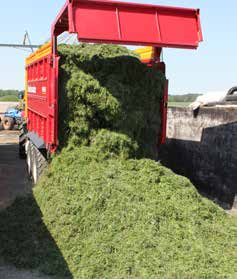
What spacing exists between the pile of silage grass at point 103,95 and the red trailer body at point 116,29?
0.67 ft

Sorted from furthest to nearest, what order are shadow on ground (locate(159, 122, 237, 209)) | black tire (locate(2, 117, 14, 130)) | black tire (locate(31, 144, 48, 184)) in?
black tire (locate(2, 117, 14, 130))
shadow on ground (locate(159, 122, 237, 209))
black tire (locate(31, 144, 48, 184))

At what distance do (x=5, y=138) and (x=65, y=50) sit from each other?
12127mm

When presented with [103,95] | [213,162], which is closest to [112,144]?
[103,95]

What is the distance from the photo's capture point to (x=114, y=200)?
5512mm

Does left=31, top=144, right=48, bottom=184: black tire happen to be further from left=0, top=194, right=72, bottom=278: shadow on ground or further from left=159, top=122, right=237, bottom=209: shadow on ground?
left=159, top=122, right=237, bottom=209: shadow on ground

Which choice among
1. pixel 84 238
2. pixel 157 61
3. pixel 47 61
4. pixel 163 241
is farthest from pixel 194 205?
pixel 47 61

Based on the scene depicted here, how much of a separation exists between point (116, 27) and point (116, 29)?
4 centimetres

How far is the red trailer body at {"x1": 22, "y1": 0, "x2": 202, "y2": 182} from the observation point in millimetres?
6152

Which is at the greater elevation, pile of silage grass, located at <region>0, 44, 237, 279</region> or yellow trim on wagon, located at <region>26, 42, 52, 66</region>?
yellow trim on wagon, located at <region>26, 42, 52, 66</region>

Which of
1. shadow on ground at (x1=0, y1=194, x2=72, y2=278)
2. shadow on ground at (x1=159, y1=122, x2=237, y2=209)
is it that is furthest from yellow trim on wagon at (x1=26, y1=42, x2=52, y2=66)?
shadow on ground at (x1=159, y1=122, x2=237, y2=209)

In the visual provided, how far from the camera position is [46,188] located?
6578 mm

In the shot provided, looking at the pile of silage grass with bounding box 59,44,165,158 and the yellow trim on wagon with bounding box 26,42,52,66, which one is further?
the yellow trim on wagon with bounding box 26,42,52,66

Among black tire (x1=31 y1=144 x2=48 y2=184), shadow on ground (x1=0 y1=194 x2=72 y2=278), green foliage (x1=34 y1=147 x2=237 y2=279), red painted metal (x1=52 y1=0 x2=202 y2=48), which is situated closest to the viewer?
green foliage (x1=34 y1=147 x2=237 y2=279)

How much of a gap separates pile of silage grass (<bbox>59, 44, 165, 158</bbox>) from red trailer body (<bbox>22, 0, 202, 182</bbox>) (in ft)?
0.67
